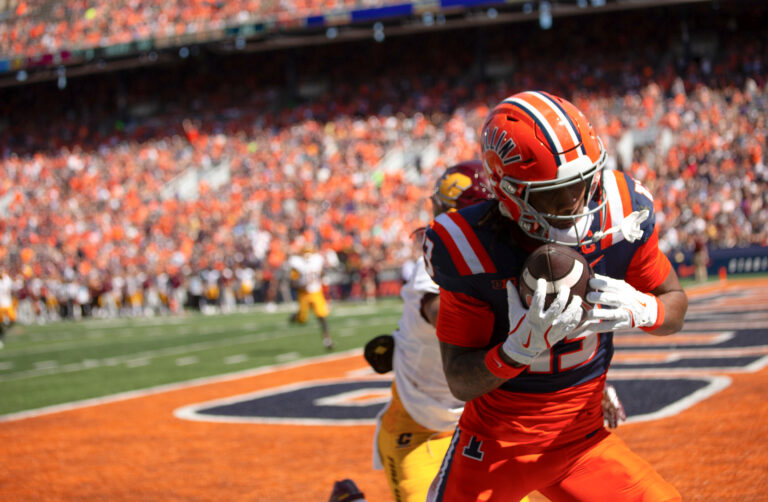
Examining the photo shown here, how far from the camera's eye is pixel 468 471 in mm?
2398

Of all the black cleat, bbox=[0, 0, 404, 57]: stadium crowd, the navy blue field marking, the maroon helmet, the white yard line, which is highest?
bbox=[0, 0, 404, 57]: stadium crowd

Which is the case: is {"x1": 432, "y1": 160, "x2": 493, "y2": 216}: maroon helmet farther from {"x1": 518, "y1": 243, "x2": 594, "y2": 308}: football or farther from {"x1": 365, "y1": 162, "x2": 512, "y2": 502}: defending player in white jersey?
{"x1": 518, "y1": 243, "x2": 594, "y2": 308}: football

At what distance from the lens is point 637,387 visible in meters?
7.01

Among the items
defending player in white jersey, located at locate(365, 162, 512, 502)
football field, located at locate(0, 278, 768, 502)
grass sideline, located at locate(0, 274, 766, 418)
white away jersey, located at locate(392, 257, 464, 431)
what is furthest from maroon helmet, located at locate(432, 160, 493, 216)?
grass sideline, located at locate(0, 274, 766, 418)

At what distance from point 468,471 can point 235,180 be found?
26.9 meters


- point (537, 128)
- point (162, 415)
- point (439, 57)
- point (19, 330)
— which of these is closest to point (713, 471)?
point (537, 128)

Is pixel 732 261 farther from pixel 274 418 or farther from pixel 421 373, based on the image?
pixel 421 373

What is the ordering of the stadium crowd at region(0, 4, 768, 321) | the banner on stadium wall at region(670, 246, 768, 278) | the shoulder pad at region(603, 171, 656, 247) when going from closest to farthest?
1. the shoulder pad at region(603, 171, 656, 247)
2. the banner on stadium wall at region(670, 246, 768, 278)
3. the stadium crowd at region(0, 4, 768, 321)

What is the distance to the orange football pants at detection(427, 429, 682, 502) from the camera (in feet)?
7.77

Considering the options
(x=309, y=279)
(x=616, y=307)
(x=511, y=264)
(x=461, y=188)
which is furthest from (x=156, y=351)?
(x=616, y=307)

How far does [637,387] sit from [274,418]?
307 cm

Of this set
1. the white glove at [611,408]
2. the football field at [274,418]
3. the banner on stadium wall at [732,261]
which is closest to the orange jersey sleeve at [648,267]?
the white glove at [611,408]

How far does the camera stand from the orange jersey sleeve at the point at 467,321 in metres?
2.38

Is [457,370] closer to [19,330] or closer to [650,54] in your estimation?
[19,330]
